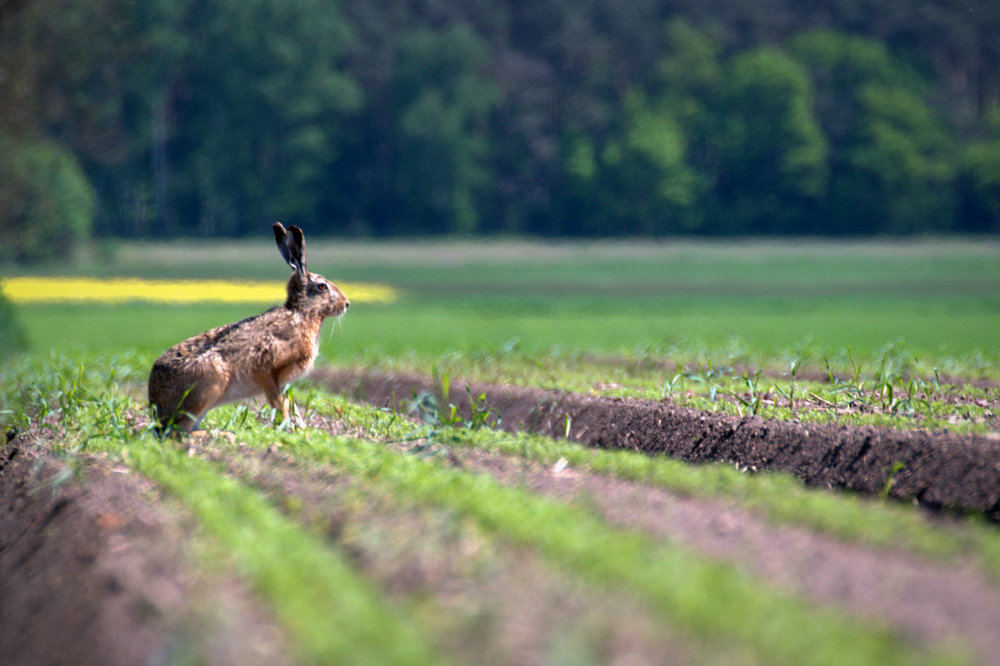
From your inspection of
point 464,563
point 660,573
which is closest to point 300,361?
point 464,563

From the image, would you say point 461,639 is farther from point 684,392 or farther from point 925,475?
point 684,392

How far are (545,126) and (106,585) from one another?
50.4m

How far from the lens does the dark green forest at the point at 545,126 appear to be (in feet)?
160

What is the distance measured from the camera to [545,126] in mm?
53000

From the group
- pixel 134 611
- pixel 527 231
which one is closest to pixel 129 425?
pixel 134 611

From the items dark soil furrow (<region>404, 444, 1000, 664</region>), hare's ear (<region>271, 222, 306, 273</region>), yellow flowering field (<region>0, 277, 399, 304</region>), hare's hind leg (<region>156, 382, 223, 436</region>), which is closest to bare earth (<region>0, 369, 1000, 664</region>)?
dark soil furrow (<region>404, 444, 1000, 664</region>)

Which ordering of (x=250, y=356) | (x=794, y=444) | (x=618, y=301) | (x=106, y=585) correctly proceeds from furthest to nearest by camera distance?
1. (x=618, y=301)
2. (x=250, y=356)
3. (x=794, y=444)
4. (x=106, y=585)

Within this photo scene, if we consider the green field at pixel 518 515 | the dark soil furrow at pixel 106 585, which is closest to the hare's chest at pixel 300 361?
the green field at pixel 518 515

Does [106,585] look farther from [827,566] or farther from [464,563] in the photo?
[827,566]

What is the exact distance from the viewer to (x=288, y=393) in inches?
303

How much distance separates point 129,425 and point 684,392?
4356 mm

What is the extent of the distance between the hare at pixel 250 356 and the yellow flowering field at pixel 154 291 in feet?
76.2

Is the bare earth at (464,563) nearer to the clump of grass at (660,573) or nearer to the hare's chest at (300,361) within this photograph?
the clump of grass at (660,573)

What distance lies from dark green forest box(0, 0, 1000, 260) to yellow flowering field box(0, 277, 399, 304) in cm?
1093
